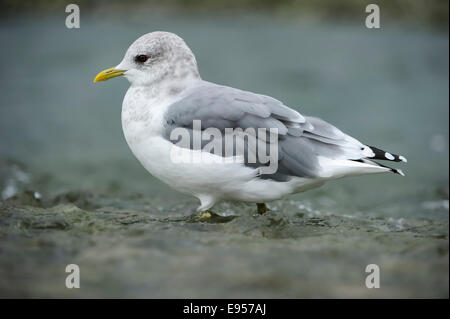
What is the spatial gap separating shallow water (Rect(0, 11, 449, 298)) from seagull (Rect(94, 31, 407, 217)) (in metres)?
0.28

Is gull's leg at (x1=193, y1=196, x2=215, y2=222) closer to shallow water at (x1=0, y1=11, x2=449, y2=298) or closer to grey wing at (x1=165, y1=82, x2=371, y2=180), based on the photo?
shallow water at (x1=0, y1=11, x2=449, y2=298)

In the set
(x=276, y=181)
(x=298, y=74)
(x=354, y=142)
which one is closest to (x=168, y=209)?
(x=276, y=181)

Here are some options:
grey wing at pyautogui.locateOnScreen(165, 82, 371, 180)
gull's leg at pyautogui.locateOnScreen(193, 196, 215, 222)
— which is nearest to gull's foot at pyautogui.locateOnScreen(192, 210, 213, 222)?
gull's leg at pyautogui.locateOnScreen(193, 196, 215, 222)

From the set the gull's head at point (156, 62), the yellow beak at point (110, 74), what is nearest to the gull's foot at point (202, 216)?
the gull's head at point (156, 62)

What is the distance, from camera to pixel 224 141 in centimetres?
405

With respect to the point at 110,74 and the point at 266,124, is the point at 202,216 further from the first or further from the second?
the point at 110,74

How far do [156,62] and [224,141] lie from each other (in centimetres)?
87

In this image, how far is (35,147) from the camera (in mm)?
9383

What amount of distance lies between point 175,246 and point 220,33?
11.9 meters

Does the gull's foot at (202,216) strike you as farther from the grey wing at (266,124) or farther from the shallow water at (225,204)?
the grey wing at (266,124)

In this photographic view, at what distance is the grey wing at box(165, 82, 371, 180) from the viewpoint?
13.4 feet

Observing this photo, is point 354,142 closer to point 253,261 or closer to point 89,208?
point 253,261

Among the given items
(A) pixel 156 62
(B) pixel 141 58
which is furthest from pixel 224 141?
(B) pixel 141 58
